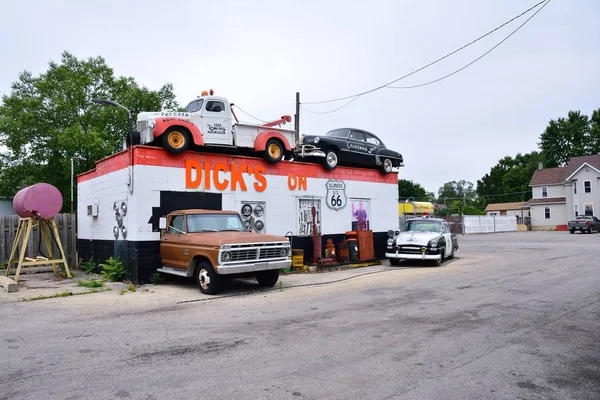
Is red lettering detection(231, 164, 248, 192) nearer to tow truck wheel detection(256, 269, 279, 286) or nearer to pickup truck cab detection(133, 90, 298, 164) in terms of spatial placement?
pickup truck cab detection(133, 90, 298, 164)

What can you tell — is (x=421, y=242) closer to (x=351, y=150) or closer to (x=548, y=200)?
(x=351, y=150)

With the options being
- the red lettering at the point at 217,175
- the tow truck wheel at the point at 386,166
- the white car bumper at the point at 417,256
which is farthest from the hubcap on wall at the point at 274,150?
the tow truck wheel at the point at 386,166

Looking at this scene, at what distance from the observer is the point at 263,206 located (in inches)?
625

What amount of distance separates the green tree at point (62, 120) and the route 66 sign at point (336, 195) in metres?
19.6

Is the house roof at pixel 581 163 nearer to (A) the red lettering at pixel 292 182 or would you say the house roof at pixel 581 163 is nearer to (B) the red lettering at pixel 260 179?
(A) the red lettering at pixel 292 182

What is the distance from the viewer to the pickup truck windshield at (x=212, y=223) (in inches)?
455

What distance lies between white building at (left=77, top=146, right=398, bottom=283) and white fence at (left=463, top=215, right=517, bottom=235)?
1104 inches

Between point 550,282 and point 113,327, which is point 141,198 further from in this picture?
point 550,282

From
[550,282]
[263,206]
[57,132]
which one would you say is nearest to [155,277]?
[263,206]

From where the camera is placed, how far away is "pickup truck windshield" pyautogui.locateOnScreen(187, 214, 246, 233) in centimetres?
1155

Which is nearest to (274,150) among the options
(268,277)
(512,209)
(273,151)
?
(273,151)

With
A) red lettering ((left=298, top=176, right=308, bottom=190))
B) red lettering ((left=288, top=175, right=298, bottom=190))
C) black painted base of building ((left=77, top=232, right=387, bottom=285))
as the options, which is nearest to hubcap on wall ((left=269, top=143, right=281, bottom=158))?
red lettering ((left=288, top=175, right=298, bottom=190))

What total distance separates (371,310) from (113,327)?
14.7 ft

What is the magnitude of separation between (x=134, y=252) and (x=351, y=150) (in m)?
→ 9.60
